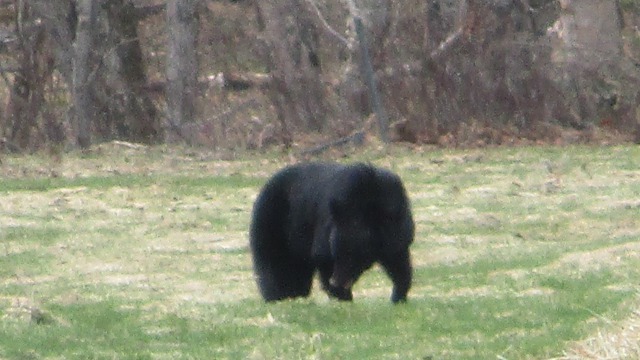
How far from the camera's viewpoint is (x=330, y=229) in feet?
33.8

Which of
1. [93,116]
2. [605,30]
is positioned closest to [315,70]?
[93,116]

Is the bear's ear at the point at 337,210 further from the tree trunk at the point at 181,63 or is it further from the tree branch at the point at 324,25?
the tree branch at the point at 324,25

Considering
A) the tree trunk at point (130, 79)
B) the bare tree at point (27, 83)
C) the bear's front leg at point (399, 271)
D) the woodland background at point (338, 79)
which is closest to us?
the bear's front leg at point (399, 271)

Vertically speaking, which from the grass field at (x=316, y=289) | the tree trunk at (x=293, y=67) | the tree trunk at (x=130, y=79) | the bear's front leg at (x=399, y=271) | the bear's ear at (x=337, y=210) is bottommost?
the tree trunk at (x=130, y=79)

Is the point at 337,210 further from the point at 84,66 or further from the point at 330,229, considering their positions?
the point at 84,66

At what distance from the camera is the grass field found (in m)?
9.72

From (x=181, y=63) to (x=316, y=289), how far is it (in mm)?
16477

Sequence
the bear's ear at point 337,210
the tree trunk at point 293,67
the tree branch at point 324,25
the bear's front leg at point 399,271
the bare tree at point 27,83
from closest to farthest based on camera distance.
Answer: the bear's ear at point 337,210, the bear's front leg at point 399,271, the tree trunk at point 293,67, the bare tree at point 27,83, the tree branch at point 324,25

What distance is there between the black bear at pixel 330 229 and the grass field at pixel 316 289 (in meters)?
0.26

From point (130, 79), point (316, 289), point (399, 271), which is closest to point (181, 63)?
point (130, 79)

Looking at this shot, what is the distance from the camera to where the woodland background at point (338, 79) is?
2595cm

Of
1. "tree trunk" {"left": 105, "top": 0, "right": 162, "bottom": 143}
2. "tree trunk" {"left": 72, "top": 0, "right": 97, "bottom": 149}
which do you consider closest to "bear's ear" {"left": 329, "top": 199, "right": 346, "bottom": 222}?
"tree trunk" {"left": 72, "top": 0, "right": 97, "bottom": 149}

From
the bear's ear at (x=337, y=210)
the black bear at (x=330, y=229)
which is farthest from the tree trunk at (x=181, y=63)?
the bear's ear at (x=337, y=210)

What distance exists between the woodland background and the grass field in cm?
164
